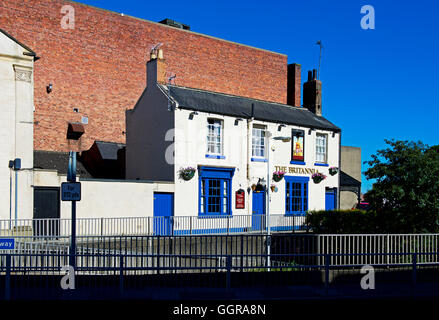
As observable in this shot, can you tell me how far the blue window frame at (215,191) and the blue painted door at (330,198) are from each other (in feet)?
27.6

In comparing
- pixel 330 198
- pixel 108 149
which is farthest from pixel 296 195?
pixel 108 149

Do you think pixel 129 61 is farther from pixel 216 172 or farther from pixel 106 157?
pixel 216 172

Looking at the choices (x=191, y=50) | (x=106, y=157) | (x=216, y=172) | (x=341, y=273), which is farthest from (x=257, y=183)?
(x=191, y=50)

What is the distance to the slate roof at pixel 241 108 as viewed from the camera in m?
26.5

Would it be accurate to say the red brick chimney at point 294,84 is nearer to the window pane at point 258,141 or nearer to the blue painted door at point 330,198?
the blue painted door at point 330,198

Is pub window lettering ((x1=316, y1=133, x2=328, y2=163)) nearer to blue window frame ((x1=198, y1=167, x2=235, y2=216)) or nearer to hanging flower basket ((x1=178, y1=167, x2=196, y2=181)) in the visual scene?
blue window frame ((x1=198, y1=167, x2=235, y2=216))

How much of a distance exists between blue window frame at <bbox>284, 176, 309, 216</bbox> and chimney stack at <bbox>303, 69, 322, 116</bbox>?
728 centimetres

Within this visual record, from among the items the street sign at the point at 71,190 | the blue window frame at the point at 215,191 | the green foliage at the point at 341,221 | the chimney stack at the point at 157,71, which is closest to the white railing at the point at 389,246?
the green foliage at the point at 341,221

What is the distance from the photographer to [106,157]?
32188 mm

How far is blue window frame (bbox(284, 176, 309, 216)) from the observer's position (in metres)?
29.4

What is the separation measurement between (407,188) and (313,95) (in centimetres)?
1831

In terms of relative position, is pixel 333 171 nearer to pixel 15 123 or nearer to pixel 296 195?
pixel 296 195

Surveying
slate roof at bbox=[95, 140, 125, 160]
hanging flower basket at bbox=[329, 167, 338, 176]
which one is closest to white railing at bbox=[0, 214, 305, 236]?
hanging flower basket at bbox=[329, 167, 338, 176]
